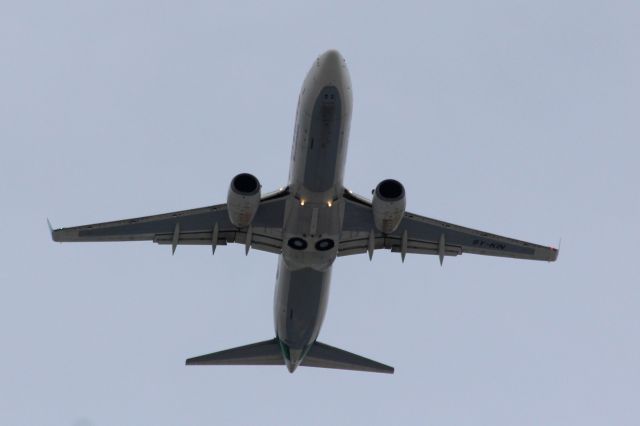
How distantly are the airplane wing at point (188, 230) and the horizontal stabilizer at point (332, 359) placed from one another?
4.91 metres

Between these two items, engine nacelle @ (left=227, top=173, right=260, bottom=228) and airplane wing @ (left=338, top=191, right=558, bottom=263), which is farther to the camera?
airplane wing @ (left=338, top=191, right=558, bottom=263)

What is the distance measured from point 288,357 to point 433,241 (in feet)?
23.7

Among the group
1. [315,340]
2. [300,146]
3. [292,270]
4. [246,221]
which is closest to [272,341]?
[315,340]

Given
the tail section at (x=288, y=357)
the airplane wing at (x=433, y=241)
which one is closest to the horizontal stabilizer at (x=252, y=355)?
the tail section at (x=288, y=357)

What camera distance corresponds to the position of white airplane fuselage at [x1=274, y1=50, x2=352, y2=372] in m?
33.8

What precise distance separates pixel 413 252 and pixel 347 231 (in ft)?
11.1

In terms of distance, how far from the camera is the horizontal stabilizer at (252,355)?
4106 centimetres

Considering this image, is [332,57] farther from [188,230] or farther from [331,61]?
[188,230]

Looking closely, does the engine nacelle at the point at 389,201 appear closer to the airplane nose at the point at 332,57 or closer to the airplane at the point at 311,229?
the airplane at the point at 311,229

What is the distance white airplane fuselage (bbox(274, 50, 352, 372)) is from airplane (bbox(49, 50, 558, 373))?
0.03 meters

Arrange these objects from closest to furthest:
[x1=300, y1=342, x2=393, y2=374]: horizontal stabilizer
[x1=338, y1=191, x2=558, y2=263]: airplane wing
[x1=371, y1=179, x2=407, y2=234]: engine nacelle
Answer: [x1=371, y1=179, x2=407, y2=234]: engine nacelle < [x1=338, y1=191, x2=558, y2=263]: airplane wing < [x1=300, y1=342, x2=393, y2=374]: horizontal stabilizer

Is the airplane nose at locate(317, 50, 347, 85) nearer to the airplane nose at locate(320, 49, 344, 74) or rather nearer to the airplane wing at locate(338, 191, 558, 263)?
the airplane nose at locate(320, 49, 344, 74)

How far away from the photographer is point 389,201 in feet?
116

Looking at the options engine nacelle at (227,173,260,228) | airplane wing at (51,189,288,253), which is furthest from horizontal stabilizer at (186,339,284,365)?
engine nacelle at (227,173,260,228)
